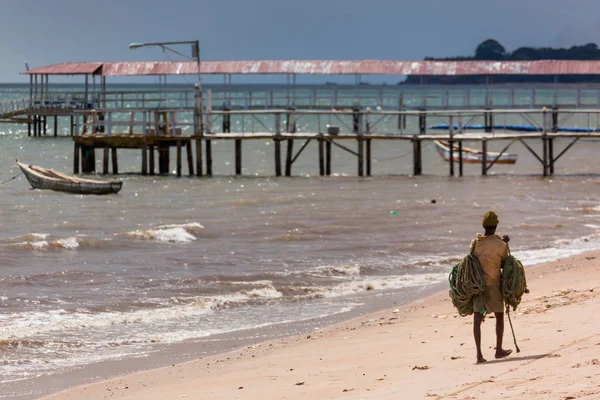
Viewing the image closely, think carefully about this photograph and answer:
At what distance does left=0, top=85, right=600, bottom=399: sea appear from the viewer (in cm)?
1427

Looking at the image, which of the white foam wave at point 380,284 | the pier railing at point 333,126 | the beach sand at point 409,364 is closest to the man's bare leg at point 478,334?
the beach sand at point 409,364

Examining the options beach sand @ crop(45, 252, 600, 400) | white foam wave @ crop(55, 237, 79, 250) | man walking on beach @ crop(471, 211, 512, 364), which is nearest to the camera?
Result: beach sand @ crop(45, 252, 600, 400)

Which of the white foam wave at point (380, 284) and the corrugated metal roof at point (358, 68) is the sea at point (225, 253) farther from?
the corrugated metal roof at point (358, 68)

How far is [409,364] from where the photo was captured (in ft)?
33.9

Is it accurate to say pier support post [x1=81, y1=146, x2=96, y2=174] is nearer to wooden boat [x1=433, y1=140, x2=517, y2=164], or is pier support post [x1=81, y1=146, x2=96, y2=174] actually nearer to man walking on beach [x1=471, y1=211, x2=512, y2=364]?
wooden boat [x1=433, y1=140, x2=517, y2=164]

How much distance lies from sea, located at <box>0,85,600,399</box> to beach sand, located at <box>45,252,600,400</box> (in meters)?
1.02

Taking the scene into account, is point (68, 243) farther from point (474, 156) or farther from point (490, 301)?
point (474, 156)

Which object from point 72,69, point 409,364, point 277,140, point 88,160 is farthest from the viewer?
point 72,69

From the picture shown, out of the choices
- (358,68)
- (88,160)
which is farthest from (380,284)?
(358,68)

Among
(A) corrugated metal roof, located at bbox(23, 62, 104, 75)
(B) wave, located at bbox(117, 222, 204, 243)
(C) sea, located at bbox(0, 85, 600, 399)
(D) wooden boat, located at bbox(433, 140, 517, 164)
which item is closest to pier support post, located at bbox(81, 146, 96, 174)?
(C) sea, located at bbox(0, 85, 600, 399)

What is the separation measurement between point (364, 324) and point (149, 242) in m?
11.1

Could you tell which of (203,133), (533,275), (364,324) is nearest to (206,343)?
(364,324)

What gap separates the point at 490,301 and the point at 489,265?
0.35m

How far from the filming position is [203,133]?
40.5 m
